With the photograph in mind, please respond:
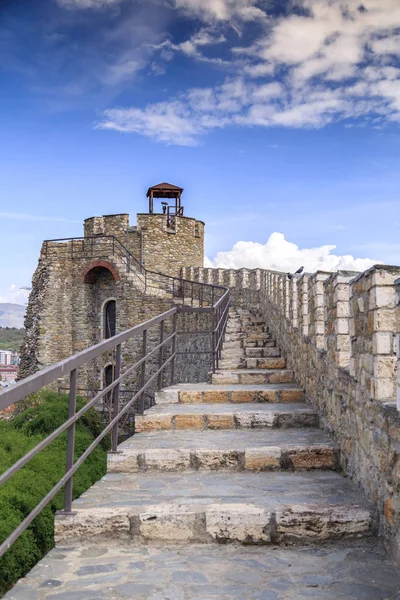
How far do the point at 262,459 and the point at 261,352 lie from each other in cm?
619

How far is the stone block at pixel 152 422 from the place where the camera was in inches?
214

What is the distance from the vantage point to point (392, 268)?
3.14m

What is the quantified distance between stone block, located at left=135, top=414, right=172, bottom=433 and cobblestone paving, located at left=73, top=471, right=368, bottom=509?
3.87ft

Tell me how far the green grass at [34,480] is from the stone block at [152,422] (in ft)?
5.55

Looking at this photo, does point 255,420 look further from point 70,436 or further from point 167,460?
point 70,436

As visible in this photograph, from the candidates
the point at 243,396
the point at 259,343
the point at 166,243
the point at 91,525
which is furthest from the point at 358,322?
the point at 166,243

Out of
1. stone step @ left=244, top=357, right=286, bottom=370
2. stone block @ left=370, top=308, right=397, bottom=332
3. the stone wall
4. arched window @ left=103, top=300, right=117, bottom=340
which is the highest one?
the stone wall

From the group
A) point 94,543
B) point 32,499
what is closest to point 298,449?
point 94,543

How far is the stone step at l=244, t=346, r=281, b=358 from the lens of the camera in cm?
1037

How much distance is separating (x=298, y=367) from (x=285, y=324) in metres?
2.10

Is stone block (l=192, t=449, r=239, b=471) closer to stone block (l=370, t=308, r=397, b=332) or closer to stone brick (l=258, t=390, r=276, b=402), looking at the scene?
A: stone block (l=370, t=308, r=397, b=332)

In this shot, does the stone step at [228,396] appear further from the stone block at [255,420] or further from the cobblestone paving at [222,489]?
the cobblestone paving at [222,489]

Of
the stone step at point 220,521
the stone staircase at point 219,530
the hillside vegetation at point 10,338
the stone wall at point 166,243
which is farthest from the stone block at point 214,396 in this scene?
the hillside vegetation at point 10,338

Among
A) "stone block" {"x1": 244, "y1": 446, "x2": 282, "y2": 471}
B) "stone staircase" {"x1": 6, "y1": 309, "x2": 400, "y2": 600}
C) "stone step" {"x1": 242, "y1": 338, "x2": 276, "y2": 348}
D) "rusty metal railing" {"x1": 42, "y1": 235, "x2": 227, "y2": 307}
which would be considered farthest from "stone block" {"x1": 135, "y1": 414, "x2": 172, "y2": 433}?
"rusty metal railing" {"x1": 42, "y1": 235, "x2": 227, "y2": 307}
